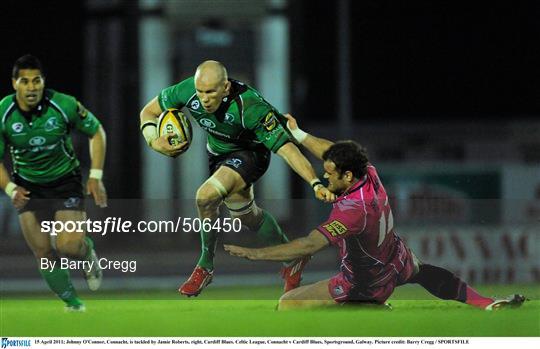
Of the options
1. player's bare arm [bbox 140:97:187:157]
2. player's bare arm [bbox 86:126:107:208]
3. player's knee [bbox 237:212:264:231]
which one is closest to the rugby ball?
player's bare arm [bbox 140:97:187:157]

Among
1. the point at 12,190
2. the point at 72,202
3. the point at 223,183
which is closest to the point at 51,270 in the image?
the point at 72,202

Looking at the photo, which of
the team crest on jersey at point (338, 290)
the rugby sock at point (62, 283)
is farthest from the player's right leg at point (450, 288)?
the rugby sock at point (62, 283)

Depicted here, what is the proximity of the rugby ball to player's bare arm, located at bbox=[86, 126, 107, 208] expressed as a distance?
0.32 m

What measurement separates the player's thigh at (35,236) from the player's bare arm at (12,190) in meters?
0.09

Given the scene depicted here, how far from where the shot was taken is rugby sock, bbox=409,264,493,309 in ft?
15.6

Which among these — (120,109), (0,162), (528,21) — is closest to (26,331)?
(0,162)

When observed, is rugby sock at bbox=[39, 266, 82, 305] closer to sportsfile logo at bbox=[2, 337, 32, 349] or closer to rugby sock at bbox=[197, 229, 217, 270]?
sportsfile logo at bbox=[2, 337, 32, 349]

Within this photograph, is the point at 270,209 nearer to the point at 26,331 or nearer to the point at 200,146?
the point at 200,146

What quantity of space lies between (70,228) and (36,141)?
463mm

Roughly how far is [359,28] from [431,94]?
0.68 meters

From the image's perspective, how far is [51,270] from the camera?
15.5 ft

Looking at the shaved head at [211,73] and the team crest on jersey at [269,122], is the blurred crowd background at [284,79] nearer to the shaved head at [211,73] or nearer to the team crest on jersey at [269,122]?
the shaved head at [211,73]

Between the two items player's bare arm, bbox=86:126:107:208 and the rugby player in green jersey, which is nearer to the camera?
the rugby player in green jersey

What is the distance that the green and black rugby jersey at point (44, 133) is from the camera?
4.80 meters
